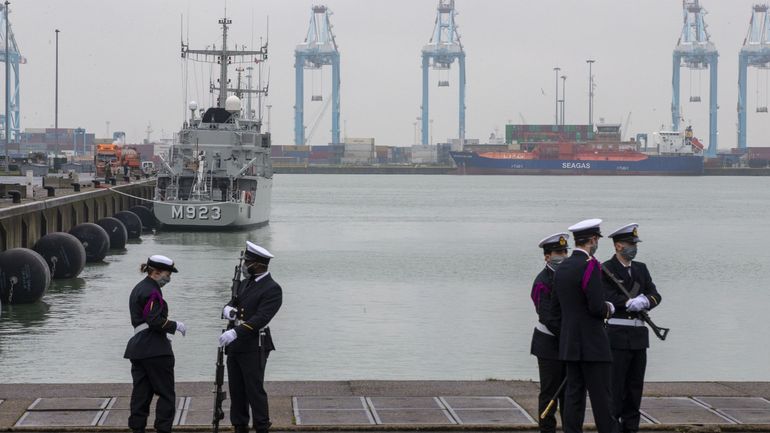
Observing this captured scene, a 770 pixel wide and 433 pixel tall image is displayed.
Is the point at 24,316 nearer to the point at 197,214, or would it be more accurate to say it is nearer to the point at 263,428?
the point at 263,428

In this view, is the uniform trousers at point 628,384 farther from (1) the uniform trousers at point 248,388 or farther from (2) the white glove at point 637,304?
(1) the uniform trousers at point 248,388

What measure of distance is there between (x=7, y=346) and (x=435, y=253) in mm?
29511

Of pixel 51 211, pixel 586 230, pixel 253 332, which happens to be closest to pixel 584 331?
pixel 586 230

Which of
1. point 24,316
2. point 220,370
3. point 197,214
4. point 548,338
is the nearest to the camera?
point 220,370

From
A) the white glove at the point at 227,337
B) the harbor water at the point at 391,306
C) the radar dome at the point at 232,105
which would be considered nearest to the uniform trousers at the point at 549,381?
the white glove at the point at 227,337

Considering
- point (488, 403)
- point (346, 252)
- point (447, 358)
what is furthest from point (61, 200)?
point (488, 403)

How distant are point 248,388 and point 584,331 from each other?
2854 millimetres

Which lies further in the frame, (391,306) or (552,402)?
(391,306)

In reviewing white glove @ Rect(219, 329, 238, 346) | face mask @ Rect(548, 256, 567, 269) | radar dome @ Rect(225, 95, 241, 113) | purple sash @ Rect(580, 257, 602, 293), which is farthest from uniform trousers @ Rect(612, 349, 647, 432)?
radar dome @ Rect(225, 95, 241, 113)

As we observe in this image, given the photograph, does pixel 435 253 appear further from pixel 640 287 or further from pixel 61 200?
pixel 640 287

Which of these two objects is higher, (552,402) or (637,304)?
(637,304)

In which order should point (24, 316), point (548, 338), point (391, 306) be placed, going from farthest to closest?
point (391, 306) < point (24, 316) < point (548, 338)

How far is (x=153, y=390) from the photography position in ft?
35.9

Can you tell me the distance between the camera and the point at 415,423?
1158 centimetres
